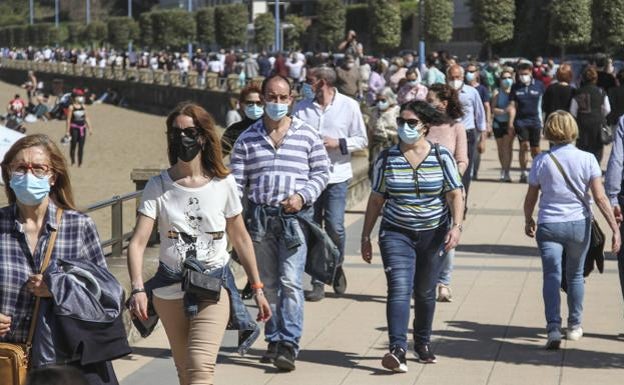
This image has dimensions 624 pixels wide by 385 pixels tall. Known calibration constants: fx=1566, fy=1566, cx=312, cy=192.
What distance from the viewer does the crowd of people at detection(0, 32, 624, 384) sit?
5777 millimetres

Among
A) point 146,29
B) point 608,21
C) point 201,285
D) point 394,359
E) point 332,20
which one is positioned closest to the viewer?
point 201,285

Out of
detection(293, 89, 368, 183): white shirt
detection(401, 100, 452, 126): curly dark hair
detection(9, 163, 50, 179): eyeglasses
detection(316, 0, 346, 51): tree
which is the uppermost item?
detection(9, 163, 50, 179): eyeglasses

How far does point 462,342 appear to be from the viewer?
9930 millimetres

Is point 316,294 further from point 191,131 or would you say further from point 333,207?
point 191,131

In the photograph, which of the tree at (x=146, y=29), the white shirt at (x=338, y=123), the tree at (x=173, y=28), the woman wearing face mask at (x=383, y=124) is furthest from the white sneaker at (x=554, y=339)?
the tree at (x=146, y=29)

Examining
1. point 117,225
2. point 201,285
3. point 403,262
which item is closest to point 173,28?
point 117,225

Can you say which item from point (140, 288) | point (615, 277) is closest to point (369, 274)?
point (615, 277)

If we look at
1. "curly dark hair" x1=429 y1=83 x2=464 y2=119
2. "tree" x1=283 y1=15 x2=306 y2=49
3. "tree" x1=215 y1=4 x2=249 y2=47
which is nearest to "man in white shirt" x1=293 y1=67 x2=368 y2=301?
"curly dark hair" x1=429 y1=83 x2=464 y2=119

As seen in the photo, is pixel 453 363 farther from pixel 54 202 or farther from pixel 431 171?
pixel 54 202

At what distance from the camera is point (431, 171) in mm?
8875

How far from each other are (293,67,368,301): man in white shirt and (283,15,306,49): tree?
271 ft

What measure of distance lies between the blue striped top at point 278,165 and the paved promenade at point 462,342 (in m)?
1.03

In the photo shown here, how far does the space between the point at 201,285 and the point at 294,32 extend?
90579 millimetres

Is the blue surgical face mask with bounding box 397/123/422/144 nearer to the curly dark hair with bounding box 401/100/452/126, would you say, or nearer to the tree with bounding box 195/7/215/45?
the curly dark hair with bounding box 401/100/452/126
